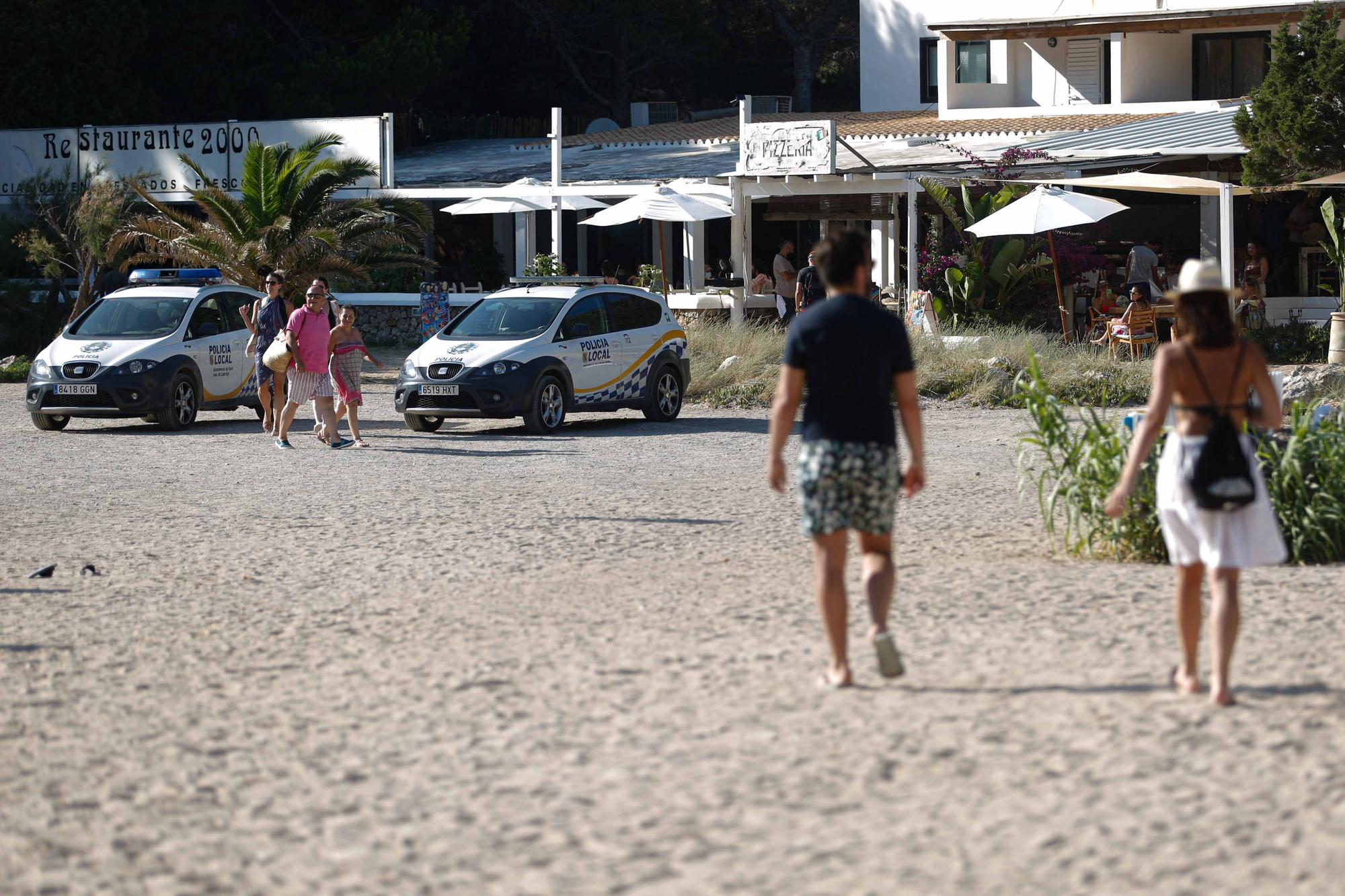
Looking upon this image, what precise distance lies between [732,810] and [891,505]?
1613 mm

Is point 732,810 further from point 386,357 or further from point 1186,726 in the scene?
point 386,357

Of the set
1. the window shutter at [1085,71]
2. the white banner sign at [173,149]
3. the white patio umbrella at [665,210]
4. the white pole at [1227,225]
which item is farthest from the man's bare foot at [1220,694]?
the window shutter at [1085,71]

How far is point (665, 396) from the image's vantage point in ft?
61.8

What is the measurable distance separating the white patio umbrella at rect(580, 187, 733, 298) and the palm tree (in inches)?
122

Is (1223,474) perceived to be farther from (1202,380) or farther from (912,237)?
(912,237)

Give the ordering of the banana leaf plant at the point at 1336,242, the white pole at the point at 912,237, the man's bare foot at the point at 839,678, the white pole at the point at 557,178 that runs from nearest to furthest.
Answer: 1. the man's bare foot at the point at 839,678
2. the banana leaf plant at the point at 1336,242
3. the white pole at the point at 912,237
4. the white pole at the point at 557,178

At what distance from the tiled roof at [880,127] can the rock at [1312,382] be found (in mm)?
11431

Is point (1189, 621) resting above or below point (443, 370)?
below

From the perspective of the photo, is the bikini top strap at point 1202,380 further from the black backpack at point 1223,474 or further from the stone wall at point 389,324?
the stone wall at point 389,324

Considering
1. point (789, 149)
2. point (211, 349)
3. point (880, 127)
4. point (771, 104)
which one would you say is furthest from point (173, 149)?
point (771, 104)

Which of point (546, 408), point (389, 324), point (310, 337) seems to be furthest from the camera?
point (389, 324)

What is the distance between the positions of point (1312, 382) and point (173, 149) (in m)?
22.3

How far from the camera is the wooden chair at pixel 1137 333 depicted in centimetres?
2138

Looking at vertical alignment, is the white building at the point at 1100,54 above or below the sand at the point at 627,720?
above
